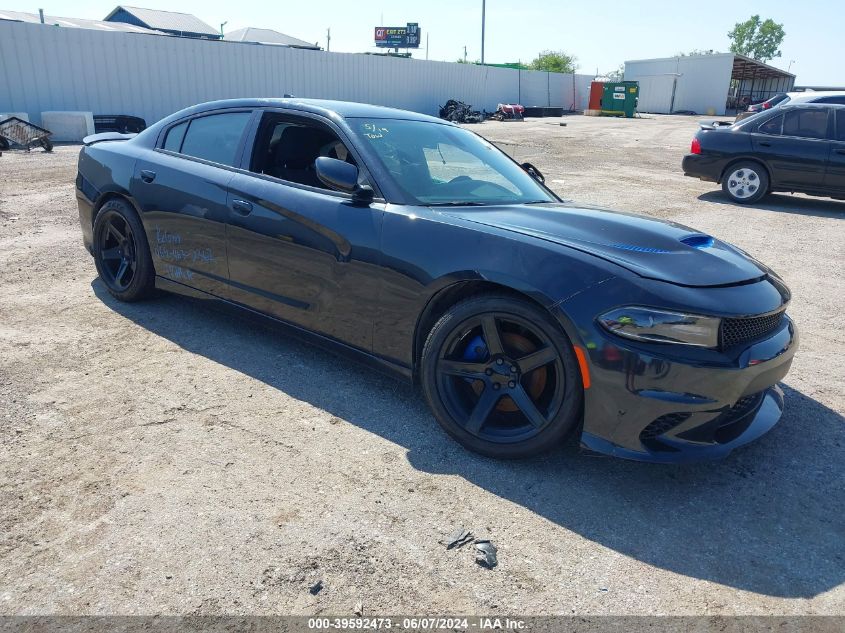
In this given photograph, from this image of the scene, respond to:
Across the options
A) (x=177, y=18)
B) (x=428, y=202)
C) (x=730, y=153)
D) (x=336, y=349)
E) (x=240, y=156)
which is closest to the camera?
(x=428, y=202)

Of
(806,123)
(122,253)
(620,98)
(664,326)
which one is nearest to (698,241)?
(664,326)

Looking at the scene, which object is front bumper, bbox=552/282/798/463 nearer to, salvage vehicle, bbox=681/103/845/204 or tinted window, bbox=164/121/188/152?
tinted window, bbox=164/121/188/152

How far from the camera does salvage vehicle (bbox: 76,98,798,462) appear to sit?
259 cm

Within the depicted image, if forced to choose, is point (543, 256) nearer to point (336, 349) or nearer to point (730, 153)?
point (336, 349)

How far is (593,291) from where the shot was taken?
8.60 ft

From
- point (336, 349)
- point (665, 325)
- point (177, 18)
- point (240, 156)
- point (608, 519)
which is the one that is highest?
point (177, 18)

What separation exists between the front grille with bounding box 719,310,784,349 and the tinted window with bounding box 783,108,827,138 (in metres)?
9.01

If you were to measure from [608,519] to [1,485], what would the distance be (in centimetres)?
247

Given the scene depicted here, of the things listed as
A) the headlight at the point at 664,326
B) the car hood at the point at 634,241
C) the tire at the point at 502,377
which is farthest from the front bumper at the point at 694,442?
the car hood at the point at 634,241

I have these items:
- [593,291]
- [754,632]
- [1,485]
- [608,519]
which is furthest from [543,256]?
[1,485]

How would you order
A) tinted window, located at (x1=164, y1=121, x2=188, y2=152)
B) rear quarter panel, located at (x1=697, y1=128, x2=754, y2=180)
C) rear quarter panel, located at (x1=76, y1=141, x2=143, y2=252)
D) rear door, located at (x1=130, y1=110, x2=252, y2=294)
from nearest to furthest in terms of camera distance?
rear door, located at (x1=130, y1=110, x2=252, y2=294) < tinted window, located at (x1=164, y1=121, x2=188, y2=152) < rear quarter panel, located at (x1=76, y1=141, x2=143, y2=252) < rear quarter panel, located at (x1=697, y1=128, x2=754, y2=180)

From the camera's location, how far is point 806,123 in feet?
33.3

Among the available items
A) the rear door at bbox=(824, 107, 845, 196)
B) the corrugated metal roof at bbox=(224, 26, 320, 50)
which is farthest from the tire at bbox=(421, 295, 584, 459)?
the corrugated metal roof at bbox=(224, 26, 320, 50)

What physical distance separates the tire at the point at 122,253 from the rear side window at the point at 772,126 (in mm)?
9833
